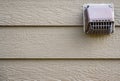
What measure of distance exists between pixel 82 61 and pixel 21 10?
42 centimetres

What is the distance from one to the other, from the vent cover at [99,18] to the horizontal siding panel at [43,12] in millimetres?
61

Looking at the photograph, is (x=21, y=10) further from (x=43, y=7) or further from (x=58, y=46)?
(x=58, y=46)

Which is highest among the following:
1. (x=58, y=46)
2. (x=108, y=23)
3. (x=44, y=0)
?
(x=44, y=0)

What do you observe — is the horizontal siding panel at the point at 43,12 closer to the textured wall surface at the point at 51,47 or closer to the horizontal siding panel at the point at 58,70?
the textured wall surface at the point at 51,47

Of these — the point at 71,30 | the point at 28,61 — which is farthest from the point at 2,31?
the point at 71,30

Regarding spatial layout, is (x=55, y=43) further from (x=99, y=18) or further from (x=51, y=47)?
(x=99, y=18)

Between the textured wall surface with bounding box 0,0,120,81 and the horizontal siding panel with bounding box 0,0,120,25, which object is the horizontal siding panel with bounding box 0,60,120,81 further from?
the horizontal siding panel with bounding box 0,0,120,25

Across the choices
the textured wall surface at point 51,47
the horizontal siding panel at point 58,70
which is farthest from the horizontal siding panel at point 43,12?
the horizontal siding panel at point 58,70

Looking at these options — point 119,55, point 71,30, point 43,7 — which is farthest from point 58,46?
point 119,55

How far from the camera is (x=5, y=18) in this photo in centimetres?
105

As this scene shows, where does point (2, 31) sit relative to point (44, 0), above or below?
below

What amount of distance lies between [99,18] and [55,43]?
26 cm

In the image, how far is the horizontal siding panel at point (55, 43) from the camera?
1.04 meters

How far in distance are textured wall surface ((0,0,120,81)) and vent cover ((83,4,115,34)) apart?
0.05 meters
